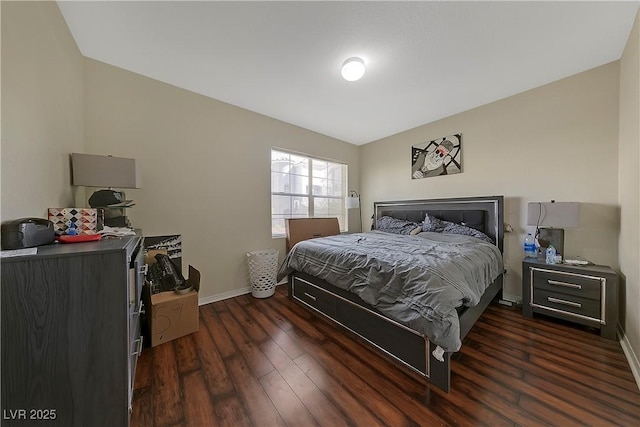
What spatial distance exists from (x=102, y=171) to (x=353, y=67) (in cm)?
227

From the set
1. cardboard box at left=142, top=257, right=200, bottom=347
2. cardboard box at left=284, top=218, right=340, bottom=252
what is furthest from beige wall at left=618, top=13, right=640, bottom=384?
cardboard box at left=142, top=257, right=200, bottom=347

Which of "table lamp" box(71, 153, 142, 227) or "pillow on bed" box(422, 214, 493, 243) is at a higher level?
"table lamp" box(71, 153, 142, 227)

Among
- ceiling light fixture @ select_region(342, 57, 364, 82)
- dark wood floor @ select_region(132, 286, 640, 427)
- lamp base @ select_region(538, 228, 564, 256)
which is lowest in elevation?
dark wood floor @ select_region(132, 286, 640, 427)

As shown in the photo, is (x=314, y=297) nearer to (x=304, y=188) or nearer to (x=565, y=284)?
(x=304, y=188)

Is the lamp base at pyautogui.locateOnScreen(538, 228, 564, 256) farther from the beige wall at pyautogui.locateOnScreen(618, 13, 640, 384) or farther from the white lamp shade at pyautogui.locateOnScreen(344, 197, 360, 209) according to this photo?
the white lamp shade at pyautogui.locateOnScreen(344, 197, 360, 209)

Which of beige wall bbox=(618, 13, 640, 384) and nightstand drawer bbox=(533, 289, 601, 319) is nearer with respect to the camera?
beige wall bbox=(618, 13, 640, 384)

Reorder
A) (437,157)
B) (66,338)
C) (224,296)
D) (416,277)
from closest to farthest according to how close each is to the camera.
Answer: (66,338), (416,277), (224,296), (437,157)

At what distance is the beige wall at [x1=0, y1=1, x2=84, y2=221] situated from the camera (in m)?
1.05

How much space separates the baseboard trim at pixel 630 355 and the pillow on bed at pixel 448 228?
1221 mm

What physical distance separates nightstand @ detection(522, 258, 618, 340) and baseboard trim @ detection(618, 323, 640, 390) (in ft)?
0.22

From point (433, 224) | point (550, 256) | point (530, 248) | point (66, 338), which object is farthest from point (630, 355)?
point (66, 338)

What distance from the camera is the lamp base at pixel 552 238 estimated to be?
234 cm

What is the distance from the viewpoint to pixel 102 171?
1672 millimetres

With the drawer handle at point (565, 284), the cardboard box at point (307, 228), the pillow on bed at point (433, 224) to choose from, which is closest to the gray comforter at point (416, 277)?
the drawer handle at point (565, 284)
